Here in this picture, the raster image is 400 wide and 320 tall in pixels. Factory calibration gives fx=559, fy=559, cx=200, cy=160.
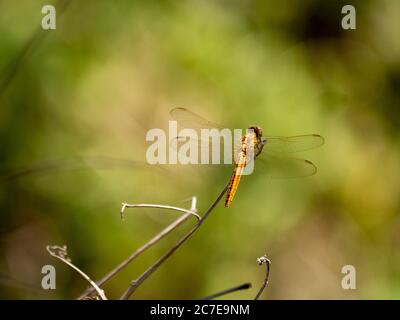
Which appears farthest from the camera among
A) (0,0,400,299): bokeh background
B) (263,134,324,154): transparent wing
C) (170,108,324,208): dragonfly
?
(0,0,400,299): bokeh background

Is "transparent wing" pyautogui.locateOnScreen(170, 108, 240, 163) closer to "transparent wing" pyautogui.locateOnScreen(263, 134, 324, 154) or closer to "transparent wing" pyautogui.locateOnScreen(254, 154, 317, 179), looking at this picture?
"transparent wing" pyautogui.locateOnScreen(263, 134, 324, 154)

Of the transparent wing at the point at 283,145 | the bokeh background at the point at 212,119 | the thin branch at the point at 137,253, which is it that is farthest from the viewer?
the bokeh background at the point at 212,119

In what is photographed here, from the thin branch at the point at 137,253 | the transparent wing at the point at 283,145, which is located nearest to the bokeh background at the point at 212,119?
the transparent wing at the point at 283,145

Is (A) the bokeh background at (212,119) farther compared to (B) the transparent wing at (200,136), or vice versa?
(A) the bokeh background at (212,119)

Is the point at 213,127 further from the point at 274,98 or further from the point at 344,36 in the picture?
the point at 344,36

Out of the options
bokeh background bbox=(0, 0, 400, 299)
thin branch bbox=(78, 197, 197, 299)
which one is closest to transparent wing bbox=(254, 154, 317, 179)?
bokeh background bbox=(0, 0, 400, 299)

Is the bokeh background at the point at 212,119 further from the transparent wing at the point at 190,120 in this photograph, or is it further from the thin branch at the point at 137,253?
the thin branch at the point at 137,253

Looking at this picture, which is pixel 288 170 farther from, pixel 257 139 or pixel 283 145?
pixel 257 139

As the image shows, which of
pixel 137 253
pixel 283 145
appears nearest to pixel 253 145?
pixel 283 145

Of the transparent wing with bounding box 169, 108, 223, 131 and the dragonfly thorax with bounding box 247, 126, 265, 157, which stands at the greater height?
the transparent wing with bounding box 169, 108, 223, 131
